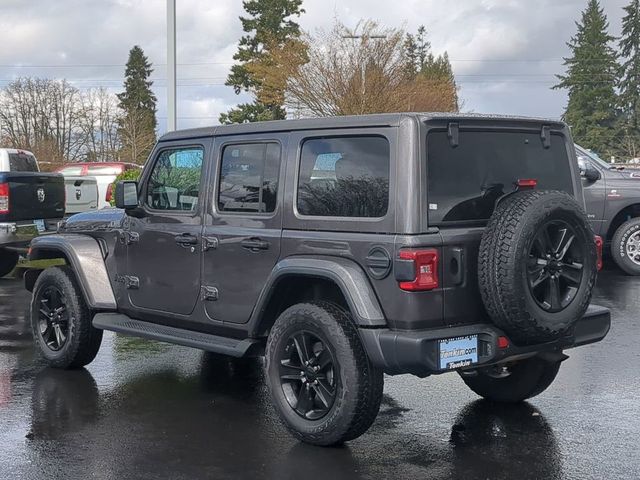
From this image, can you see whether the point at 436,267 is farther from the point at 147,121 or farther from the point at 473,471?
the point at 147,121

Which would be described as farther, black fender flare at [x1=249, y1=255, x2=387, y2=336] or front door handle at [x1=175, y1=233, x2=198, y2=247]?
front door handle at [x1=175, y1=233, x2=198, y2=247]

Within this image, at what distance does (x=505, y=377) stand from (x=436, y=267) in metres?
1.69

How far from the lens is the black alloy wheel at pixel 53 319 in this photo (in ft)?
22.5

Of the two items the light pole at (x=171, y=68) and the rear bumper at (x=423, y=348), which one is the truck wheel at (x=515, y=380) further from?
the light pole at (x=171, y=68)

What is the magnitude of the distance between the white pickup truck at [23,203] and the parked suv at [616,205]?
26.3 ft

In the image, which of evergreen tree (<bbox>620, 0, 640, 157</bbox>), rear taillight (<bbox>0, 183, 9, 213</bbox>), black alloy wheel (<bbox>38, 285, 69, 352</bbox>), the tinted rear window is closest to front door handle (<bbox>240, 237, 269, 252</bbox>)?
black alloy wheel (<bbox>38, 285, 69, 352</bbox>)

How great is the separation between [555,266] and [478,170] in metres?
0.71

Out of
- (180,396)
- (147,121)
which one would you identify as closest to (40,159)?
(147,121)

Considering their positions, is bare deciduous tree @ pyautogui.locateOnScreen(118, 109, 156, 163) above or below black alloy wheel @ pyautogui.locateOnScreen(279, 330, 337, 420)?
above

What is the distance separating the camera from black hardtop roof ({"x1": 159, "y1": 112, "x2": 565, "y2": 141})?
4.70 meters

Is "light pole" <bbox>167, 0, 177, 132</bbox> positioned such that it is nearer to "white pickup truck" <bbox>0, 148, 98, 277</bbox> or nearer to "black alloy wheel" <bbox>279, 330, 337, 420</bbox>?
"white pickup truck" <bbox>0, 148, 98, 277</bbox>

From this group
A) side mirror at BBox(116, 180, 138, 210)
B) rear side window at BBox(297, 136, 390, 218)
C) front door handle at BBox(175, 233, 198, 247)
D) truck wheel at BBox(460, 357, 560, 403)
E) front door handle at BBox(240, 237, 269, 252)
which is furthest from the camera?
side mirror at BBox(116, 180, 138, 210)

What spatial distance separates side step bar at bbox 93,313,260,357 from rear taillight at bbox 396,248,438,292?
1.35 metres

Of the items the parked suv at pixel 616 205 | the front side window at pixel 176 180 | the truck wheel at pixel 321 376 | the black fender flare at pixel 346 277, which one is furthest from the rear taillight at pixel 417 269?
the parked suv at pixel 616 205
